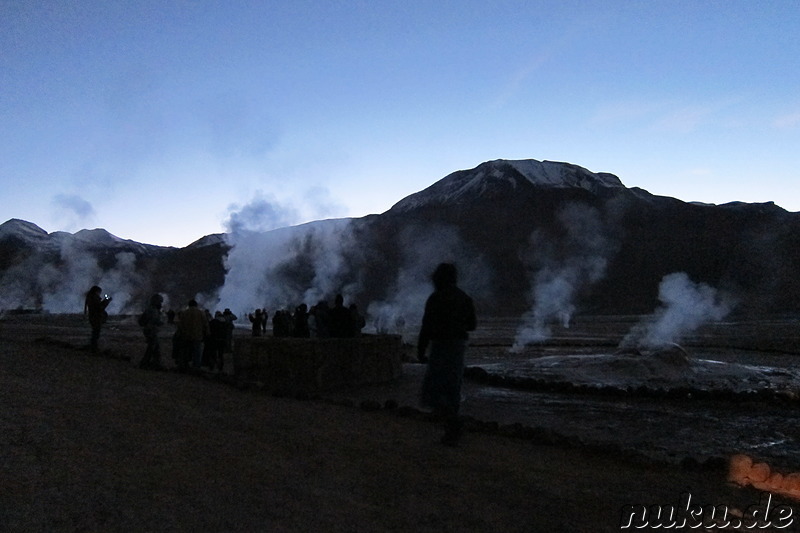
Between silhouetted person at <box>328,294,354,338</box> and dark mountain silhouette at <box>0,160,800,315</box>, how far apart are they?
203 feet

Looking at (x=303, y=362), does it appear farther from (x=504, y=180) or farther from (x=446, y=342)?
(x=504, y=180)

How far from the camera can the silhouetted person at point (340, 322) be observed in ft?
46.3

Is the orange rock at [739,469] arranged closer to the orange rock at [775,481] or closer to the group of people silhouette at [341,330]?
the orange rock at [775,481]

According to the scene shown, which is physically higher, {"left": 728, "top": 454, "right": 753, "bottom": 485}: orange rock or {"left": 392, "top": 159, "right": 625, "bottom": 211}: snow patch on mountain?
{"left": 392, "top": 159, "right": 625, "bottom": 211}: snow patch on mountain

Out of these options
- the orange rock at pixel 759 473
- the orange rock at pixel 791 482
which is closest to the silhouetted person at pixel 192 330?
the orange rock at pixel 759 473

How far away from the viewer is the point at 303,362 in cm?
1311

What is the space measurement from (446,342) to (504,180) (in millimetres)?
134960

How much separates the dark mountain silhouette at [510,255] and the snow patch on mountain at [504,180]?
1.50m

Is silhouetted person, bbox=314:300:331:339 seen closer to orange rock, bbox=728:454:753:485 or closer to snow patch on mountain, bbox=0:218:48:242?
orange rock, bbox=728:454:753:485

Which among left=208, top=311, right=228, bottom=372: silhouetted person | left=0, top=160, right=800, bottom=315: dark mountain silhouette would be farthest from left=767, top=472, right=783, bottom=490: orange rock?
left=0, top=160, right=800, bottom=315: dark mountain silhouette

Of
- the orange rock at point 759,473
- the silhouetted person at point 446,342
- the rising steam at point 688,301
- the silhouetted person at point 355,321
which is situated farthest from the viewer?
the rising steam at point 688,301

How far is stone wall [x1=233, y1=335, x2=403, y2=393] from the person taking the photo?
13.1m

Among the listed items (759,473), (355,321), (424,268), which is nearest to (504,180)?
(424,268)

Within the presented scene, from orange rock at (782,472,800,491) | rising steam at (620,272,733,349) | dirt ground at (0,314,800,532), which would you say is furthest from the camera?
rising steam at (620,272,733,349)
